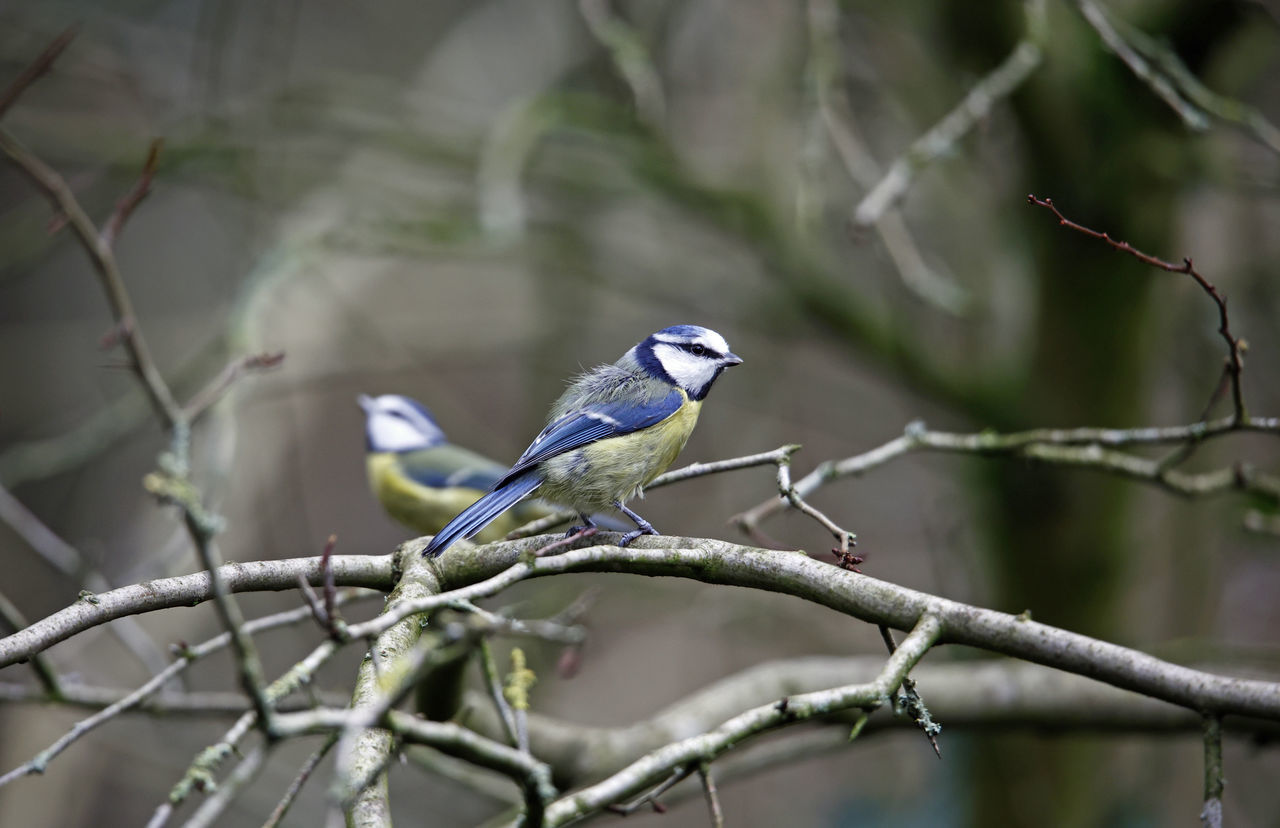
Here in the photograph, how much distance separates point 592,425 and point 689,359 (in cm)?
45

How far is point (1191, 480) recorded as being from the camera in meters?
2.54

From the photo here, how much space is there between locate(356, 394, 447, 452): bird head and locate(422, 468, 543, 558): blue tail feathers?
1.78 metres

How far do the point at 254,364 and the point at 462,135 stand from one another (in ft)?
9.98

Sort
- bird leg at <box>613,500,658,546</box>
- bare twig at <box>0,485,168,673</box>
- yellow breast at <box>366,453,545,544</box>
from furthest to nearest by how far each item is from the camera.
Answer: yellow breast at <box>366,453,545,544</box>
bare twig at <box>0,485,168,673</box>
bird leg at <box>613,500,658,546</box>

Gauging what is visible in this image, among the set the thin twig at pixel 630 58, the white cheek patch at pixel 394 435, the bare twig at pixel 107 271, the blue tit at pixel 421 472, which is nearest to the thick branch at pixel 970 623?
the bare twig at pixel 107 271

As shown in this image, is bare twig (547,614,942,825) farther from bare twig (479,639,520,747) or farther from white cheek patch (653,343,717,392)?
white cheek patch (653,343,717,392)

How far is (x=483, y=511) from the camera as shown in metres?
2.21

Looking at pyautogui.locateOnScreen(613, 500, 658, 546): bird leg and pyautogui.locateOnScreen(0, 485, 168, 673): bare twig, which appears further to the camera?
pyautogui.locateOnScreen(0, 485, 168, 673): bare twig

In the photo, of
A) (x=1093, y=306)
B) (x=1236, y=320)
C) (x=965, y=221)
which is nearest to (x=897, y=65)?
(x=965, y=221)

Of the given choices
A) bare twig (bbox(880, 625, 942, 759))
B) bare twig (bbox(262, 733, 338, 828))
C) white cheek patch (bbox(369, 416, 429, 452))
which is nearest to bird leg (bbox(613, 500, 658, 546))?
bare twig (bbox(880, 625, 942, 759))

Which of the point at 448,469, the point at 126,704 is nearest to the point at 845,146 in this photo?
the point at 448,469

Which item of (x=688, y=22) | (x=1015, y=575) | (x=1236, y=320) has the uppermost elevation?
(x=688, y=22)

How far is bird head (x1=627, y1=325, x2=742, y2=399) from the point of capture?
2.86m

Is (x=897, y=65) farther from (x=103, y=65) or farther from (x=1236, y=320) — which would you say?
(x=103, y=65)
